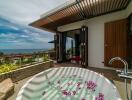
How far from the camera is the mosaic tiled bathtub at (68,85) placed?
2.25 m

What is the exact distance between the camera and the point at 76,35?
8.06 metres

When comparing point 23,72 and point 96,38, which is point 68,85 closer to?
point 23,72

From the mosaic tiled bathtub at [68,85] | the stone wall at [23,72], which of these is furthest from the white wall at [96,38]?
the mosaic tiled bathtub at [68,85]

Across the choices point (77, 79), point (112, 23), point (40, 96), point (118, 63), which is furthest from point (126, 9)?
point (40, 96)

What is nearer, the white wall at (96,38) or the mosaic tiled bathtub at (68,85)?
the mosaic tiled bathtub at (68,85)

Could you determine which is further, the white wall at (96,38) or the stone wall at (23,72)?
the white wall at (96,38)

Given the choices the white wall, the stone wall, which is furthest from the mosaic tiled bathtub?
the white wall

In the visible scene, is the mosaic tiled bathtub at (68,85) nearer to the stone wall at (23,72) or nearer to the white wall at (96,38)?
the stone wall at (23,72)

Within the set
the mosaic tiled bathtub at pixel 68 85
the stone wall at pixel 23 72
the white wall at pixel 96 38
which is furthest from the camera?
the white wall at pixel 96 38

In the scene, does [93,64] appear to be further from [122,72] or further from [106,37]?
[122,72]

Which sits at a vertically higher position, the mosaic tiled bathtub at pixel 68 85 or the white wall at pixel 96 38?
the white wall at pixel 96 38

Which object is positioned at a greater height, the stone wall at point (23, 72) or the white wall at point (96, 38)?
the white wall at point (96, 38)

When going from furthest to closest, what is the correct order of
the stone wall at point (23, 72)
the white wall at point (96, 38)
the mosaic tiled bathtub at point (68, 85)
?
the white wall at point (96, 38)
the stone wall at point (23, 72)
the mosaic tiled bathtub at point (68, 85)

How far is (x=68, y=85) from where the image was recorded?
2920mm
